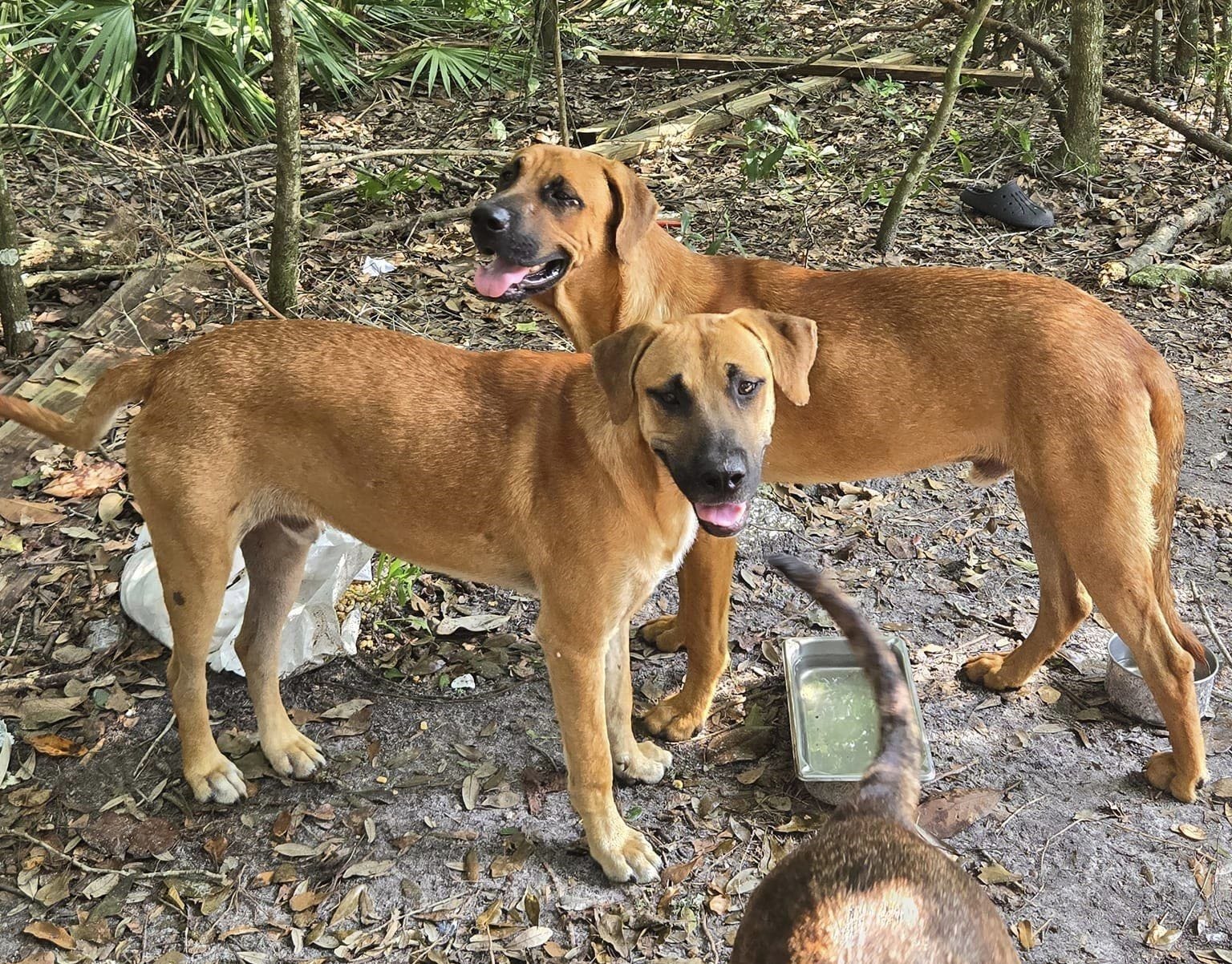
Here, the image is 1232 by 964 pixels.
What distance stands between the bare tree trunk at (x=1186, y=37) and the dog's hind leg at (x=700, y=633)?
339 inches

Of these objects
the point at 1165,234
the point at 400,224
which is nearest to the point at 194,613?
the point at 400,224

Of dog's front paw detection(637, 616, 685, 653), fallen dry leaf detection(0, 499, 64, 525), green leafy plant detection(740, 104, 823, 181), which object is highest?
green leafy plant detection(740, 104, 823, 181)

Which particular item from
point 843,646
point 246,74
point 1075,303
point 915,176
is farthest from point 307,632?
point 246,74

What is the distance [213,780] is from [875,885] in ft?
8.37

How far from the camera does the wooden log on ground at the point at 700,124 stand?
841 centimetres

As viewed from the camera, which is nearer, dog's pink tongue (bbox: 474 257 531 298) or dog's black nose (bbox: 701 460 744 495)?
dog's black nose (bbox: 701 460 744 495)

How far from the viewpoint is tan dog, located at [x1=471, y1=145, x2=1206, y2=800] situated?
3.60 metres

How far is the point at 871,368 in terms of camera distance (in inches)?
152

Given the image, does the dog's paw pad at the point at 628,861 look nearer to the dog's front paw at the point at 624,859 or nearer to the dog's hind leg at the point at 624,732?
the dog's front paw at the point at 624,859

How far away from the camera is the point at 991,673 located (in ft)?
14.4

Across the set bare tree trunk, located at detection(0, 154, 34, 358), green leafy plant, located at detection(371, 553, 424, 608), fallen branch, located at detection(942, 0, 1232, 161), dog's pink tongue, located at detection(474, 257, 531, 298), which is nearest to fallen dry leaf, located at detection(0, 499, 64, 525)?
bare tree trunk, located at detection(0, 154, 34, 358)

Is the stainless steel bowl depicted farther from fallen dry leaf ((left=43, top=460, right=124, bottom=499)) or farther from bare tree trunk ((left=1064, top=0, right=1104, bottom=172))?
bare tree trunk ((left=1064, top=0, right=1104, bottom=172))

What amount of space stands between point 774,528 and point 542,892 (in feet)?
7.66

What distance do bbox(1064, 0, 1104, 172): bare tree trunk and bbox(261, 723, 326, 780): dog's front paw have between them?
7472 mm
